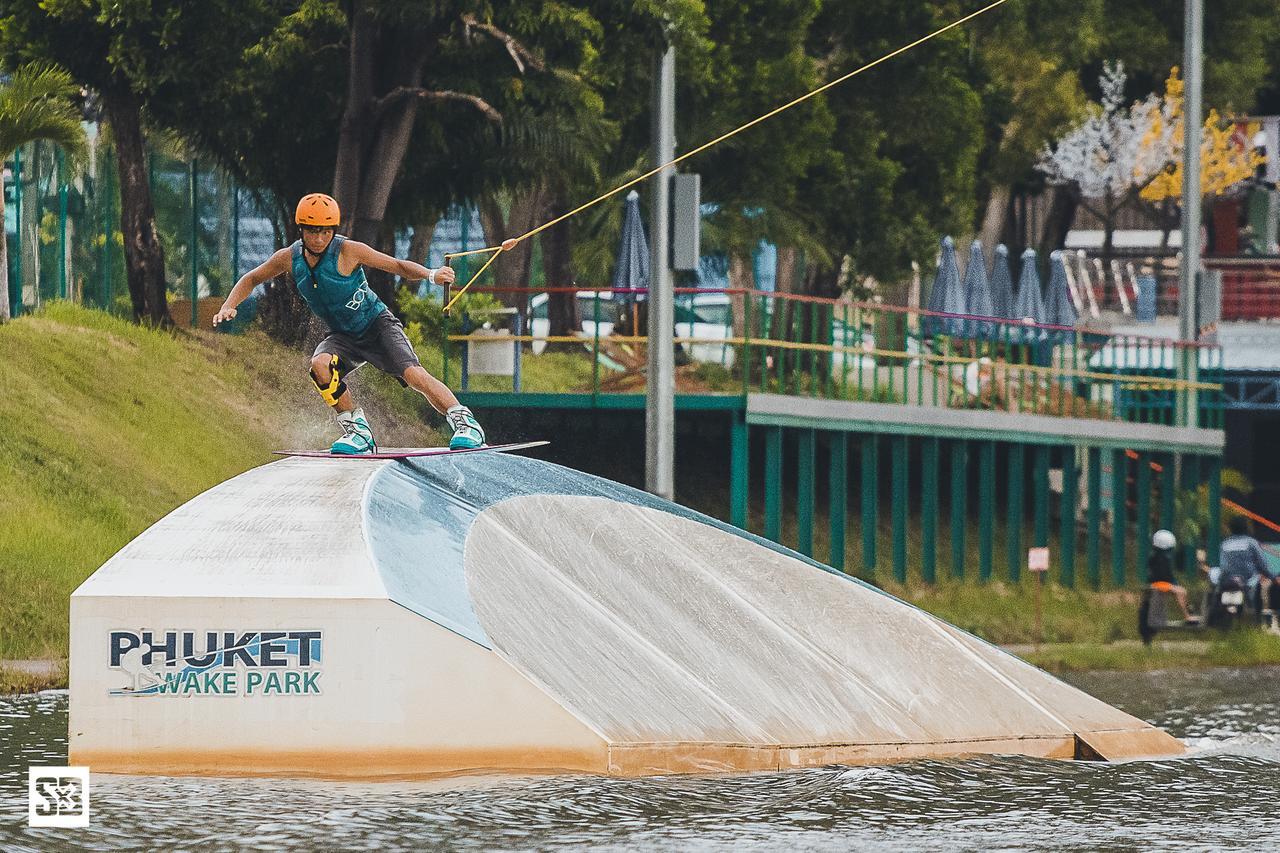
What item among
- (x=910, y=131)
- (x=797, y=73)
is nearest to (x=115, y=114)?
(x=797, y=73)

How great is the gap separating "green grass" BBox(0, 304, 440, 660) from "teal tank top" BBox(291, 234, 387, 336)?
7.39m

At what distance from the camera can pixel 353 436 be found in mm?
18328

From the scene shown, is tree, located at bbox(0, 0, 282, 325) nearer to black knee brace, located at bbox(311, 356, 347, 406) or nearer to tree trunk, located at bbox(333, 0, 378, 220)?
tree trunk, located at bbox(333, 0, 378, 220)

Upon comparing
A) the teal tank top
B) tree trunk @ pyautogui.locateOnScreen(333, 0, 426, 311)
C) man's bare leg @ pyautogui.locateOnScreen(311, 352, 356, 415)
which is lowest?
man's bare leg @ pyautogui.locateOnScreen(311, 352, 356, 415)

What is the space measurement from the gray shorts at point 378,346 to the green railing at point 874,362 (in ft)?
35.1

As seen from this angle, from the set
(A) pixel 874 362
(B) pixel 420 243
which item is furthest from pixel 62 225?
(A) pixel 874 362

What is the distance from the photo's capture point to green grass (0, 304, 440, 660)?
977 inches

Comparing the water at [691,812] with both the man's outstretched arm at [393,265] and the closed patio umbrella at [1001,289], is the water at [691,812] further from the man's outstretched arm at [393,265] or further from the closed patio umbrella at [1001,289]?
the closed patio umbrella at [1001,289]

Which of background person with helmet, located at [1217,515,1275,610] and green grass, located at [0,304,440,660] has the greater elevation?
green grass, located at [0,304,440,660]

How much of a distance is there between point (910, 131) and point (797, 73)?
3741 mm

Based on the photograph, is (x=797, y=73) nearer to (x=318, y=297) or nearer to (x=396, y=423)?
(x=396, y=423)

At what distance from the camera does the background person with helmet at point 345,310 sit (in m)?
17.0

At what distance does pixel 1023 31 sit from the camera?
1796 inches

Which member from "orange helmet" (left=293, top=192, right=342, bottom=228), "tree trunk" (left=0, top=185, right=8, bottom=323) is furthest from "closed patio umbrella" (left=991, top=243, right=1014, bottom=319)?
"orange helmet" (left=293, top=192, right=342, bottom=228)
